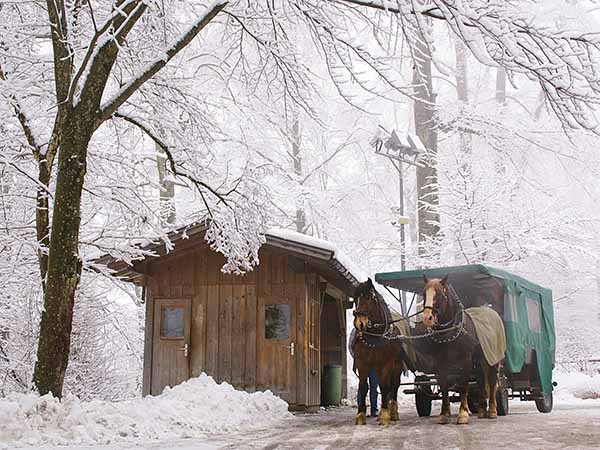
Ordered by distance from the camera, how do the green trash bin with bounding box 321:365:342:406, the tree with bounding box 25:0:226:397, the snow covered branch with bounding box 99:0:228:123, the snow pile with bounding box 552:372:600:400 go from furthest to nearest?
the snow pile with bounding box 552:372:600:400, the green trash bin with bounding box 321:365:342:406, the tree with bounding box 25:0:226:397, the snow covered branch with bounding box 99:0:228:123

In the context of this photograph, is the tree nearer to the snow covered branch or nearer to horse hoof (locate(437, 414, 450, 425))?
the snow covered branch

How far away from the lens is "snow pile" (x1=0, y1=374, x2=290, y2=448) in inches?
321

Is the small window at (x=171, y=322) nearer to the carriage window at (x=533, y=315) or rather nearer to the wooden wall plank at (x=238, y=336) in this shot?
the wooden wall plank at (x=238, y=336)

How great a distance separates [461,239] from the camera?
23.0 metres

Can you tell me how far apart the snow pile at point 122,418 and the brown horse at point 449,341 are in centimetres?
287

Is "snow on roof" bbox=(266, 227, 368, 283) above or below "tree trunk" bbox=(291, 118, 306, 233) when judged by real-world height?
below

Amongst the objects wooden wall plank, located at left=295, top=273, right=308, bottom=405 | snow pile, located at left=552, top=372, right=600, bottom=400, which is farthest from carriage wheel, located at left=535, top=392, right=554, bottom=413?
snow pile, located at left=552, top=372, right=600, bottom=400

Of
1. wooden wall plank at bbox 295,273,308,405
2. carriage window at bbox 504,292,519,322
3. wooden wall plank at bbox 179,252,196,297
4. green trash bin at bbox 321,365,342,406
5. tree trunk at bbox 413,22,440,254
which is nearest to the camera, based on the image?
carriage window at bbox 504,292,519,322

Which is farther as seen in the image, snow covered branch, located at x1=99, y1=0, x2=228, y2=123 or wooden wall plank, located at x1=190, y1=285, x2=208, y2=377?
wooden wall plank, located at x1=190, y1=285, x2=208, y2=377

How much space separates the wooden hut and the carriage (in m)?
2.18

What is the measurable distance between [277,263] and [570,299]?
662 inches

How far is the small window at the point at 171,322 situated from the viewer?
15.5m

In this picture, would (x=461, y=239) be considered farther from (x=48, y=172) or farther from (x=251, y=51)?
(x=48, y=172)

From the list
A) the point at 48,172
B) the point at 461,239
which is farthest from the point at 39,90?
the point at 461,239
